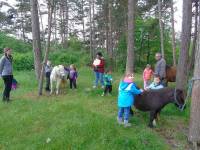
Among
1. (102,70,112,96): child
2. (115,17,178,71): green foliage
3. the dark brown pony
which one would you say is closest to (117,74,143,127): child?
the dark brown pony

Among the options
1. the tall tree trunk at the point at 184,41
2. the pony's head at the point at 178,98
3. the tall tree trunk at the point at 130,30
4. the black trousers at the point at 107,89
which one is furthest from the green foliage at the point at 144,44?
the pony's head at the point at 178,98

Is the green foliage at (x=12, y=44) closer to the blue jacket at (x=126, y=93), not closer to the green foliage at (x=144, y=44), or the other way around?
the green foliage at (x=144, y=44)

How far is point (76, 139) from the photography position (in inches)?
336

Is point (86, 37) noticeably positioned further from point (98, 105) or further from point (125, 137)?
point (125, 137)

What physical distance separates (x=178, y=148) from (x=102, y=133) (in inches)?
79.1

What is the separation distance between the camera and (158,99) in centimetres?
973

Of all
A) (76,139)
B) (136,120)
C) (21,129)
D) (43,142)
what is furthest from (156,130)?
(21,129)

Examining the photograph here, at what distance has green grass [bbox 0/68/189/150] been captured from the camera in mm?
8500

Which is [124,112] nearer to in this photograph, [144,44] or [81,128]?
[81,128]

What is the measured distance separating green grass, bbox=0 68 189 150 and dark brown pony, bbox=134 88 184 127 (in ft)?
1.53

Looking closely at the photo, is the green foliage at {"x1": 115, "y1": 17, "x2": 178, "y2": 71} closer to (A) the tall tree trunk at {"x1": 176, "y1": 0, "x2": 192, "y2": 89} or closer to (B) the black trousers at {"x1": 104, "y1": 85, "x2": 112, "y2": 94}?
(B) the black trousers at {"x1": 104, "y1": 85, "x2": 112, "y2": 94}

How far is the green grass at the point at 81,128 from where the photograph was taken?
850cm

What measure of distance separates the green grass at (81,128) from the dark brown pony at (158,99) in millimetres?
465

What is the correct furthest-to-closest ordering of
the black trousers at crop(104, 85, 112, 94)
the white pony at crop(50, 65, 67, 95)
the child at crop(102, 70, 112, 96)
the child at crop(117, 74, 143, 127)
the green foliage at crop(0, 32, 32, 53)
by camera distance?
the green foliage at crop(0, 32, 32, 53) < the white pony at crop(50, 65, 67, 95) < the black trousers at crop(104, 85, 112, 94) < the child at crop(102, 70, 112, 96) < the child at crop(117, 74, 143, 127)
